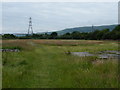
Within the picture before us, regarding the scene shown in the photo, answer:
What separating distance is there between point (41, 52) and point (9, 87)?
5.84 feet

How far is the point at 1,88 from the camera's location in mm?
4004

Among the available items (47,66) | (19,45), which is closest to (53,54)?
(47,66)

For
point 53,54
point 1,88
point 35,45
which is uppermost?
point 35,45

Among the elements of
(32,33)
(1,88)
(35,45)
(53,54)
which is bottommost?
(1,88)

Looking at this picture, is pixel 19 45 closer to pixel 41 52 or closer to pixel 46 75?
pixel 41 52

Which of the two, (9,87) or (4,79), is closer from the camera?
(9,87)

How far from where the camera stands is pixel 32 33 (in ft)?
19.8

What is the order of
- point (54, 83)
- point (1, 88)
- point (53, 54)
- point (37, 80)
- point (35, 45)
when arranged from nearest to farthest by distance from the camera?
point (1, 88), point (54, 83), point (37, 80), point (35, 45), point (53, 54)

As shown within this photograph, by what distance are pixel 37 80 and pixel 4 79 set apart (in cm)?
92

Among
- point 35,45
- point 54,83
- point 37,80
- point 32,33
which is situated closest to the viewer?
point 54,83

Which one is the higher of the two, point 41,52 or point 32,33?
point 32,33

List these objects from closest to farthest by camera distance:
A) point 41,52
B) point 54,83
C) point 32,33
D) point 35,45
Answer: point 54,83 → point 35,45 → point 41,52 → point 32,33

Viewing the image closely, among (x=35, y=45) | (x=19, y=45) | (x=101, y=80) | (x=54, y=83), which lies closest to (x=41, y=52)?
(x=35, y=45)

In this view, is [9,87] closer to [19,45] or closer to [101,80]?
[19,45]
